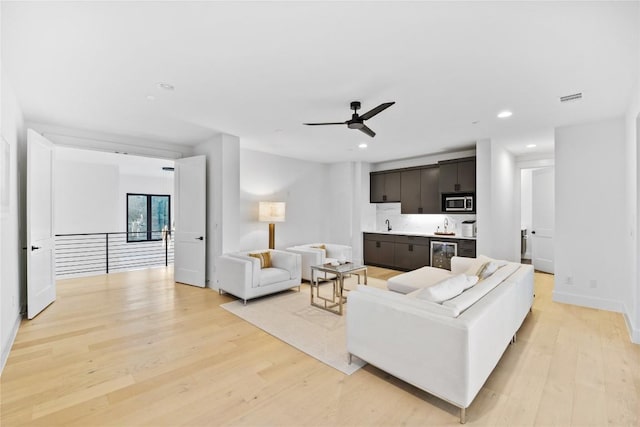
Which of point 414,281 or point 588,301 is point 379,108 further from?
point 588,301

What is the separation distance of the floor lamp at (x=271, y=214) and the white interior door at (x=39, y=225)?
3.07 m

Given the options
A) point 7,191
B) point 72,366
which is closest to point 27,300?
point 7,191

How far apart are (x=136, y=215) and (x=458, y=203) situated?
10544mm

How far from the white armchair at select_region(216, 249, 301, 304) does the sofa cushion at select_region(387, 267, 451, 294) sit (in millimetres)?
1609

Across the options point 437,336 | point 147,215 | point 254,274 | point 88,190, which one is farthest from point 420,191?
point 147,215

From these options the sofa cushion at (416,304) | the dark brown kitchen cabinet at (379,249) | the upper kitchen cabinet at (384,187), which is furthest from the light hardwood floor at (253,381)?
the upper kitchen cabinet at (384,187)

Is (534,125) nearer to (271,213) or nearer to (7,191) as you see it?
(271,213)

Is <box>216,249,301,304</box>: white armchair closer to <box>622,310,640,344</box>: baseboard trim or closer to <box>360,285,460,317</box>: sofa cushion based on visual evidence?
<box>360,285,460,317</box>: sofa cushion

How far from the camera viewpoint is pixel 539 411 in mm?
1952

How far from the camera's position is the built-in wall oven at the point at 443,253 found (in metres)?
5.67

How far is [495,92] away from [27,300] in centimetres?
595

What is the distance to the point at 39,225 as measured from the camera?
12.4ft

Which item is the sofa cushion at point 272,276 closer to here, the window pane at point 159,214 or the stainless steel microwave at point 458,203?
the stainless steel microwave at point 458,203

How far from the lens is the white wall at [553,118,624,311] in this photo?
3.87 meters
